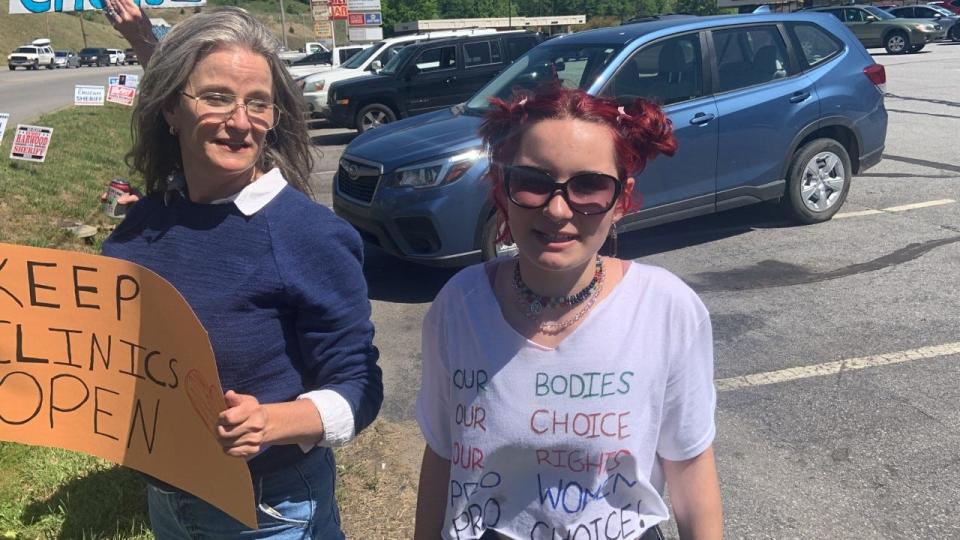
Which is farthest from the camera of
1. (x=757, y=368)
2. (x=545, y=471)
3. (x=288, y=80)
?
(x=757, y=368)

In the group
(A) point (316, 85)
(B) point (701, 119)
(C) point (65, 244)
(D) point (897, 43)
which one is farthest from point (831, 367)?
(D) point (897, 43)

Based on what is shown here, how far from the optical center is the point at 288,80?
1791 mm

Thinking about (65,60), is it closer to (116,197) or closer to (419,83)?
(419,83)

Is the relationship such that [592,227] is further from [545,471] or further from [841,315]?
[841,315]

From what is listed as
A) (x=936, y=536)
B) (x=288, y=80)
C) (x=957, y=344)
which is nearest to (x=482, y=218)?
(x=957, y=344)

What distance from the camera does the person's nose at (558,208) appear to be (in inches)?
58.9

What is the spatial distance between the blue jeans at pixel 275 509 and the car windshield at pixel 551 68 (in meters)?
4.74

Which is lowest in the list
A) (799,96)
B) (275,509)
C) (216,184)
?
(275,509)

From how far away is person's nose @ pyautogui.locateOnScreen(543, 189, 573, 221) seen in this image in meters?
1.50

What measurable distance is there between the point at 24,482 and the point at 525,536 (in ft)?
8.99

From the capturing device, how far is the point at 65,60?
60625 mm

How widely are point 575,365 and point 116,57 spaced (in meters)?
73.7

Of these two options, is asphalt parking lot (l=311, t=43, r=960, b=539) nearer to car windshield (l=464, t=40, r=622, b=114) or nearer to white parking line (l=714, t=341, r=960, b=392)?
white parking line (l=714, t=341, r=960, b=392)

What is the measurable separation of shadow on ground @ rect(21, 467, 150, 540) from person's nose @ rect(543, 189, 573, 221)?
2336mm
